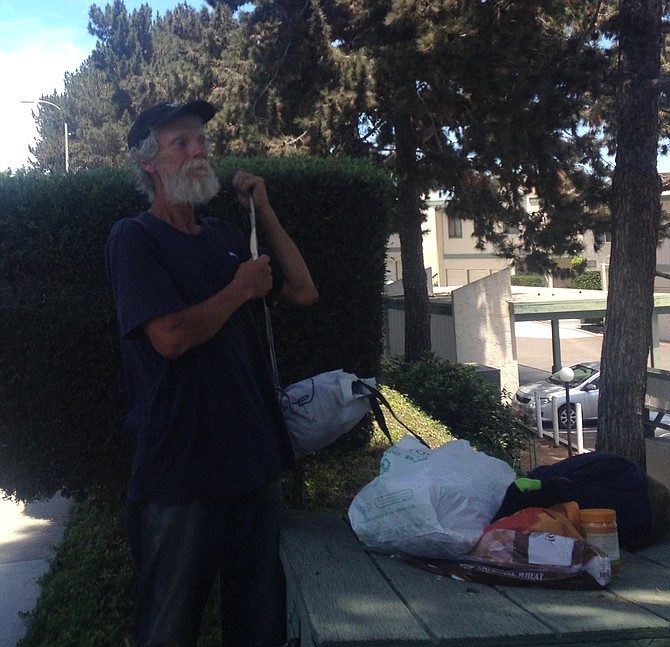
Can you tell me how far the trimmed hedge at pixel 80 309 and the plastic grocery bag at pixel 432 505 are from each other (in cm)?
154

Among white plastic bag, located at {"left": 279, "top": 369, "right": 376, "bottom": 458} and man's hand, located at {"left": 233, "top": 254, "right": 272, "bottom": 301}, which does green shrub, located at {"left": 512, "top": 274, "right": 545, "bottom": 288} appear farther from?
man's hand, located at {"left": 233, "top": 254, "right": 272, "bottom": 301}

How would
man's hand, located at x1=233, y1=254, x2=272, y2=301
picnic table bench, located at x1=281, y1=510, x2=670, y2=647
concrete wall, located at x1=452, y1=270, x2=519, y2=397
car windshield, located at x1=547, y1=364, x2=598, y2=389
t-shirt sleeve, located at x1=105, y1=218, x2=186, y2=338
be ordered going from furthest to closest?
car windshield, located at x1=547, y1=364, x2=598, y2=389 < concrete wall, located at x1=452, y1=270, x2=519, y2=397 < man's hand, located at x1=233, y1=254, x2=272, y2=301 < t-shirt sleeve, located at x1=105, y1=218, x2=186, y2=338 < picnic table bench, located at x1=281, y1=510, x2=670, y2=647

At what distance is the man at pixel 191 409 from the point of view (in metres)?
2.19

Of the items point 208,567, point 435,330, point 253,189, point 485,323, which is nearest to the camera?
point 208,567

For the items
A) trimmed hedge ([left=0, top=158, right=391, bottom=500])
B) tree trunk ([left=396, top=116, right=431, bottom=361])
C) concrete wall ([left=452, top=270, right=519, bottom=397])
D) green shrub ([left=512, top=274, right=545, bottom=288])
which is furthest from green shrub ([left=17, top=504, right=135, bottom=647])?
green shrub ([left=512, top=274, right=545, bottom=288])

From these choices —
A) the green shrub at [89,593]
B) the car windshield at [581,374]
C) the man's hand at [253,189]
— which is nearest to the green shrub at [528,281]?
the car windshield at [581,374]

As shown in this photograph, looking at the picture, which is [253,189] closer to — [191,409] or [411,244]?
[191,409]

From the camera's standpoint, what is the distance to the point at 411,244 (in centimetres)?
1277

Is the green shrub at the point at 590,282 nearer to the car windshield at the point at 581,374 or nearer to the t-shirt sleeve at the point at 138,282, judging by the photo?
the car windshield at the point at 581,374

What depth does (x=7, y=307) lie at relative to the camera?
3736 millimetres

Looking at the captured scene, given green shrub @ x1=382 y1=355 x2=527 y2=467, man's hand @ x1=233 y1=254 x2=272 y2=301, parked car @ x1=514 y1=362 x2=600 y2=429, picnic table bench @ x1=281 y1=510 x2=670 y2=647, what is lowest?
parked car @ x1=514 y1=362 x2=600 y2=429

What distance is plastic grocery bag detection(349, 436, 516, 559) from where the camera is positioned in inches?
94.9

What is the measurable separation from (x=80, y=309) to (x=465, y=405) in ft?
19.1

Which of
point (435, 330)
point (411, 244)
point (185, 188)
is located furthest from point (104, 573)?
point (435, 330)
